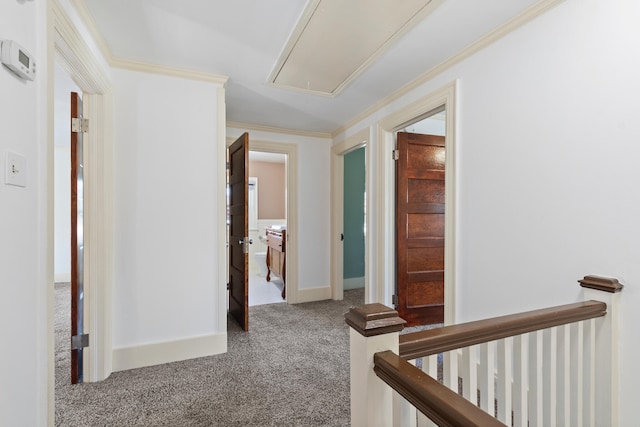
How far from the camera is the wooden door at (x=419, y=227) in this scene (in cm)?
306

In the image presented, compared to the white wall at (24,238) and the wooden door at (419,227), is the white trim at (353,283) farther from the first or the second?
the white wall at (24,238)

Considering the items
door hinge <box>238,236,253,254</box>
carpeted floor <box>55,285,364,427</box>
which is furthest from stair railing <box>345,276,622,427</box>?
door hinge <box>238,236,253,254</box>

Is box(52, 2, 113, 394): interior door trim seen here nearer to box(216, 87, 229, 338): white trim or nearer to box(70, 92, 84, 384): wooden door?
box(70, 92, 84, 384): wooden door

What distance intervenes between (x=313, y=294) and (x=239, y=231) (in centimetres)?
150

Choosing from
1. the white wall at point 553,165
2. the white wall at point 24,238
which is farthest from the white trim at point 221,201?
the white wall at point 553,165

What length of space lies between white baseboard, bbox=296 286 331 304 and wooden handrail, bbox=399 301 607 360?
308 cm

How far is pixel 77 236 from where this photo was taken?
6.77 ft

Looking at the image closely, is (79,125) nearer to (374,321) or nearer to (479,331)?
(374,321)

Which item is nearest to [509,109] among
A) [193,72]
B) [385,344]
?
[385,344]

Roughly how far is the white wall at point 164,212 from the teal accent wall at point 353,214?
257cm

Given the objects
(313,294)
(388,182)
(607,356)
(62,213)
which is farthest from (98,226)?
(62,213)

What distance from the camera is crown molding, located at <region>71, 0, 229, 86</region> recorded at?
1.72 metres

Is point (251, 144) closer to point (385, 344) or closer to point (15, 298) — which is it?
point (15, 298)

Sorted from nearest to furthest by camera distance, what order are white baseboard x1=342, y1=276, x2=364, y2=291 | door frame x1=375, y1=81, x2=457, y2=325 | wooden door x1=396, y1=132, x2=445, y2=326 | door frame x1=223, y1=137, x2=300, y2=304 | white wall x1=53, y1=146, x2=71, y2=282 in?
door frame x1=375, y1=81, x2=457, y2=325 < wooden door x1=396, y1=132, x2=445, y2=326 < door frame x1=223, y1=137, x2=300, y2=304 < white baseboard x1=342, y1=276, x2=364, y2=291 < white wall x1=53, y1=146, x2=71, y2=282
